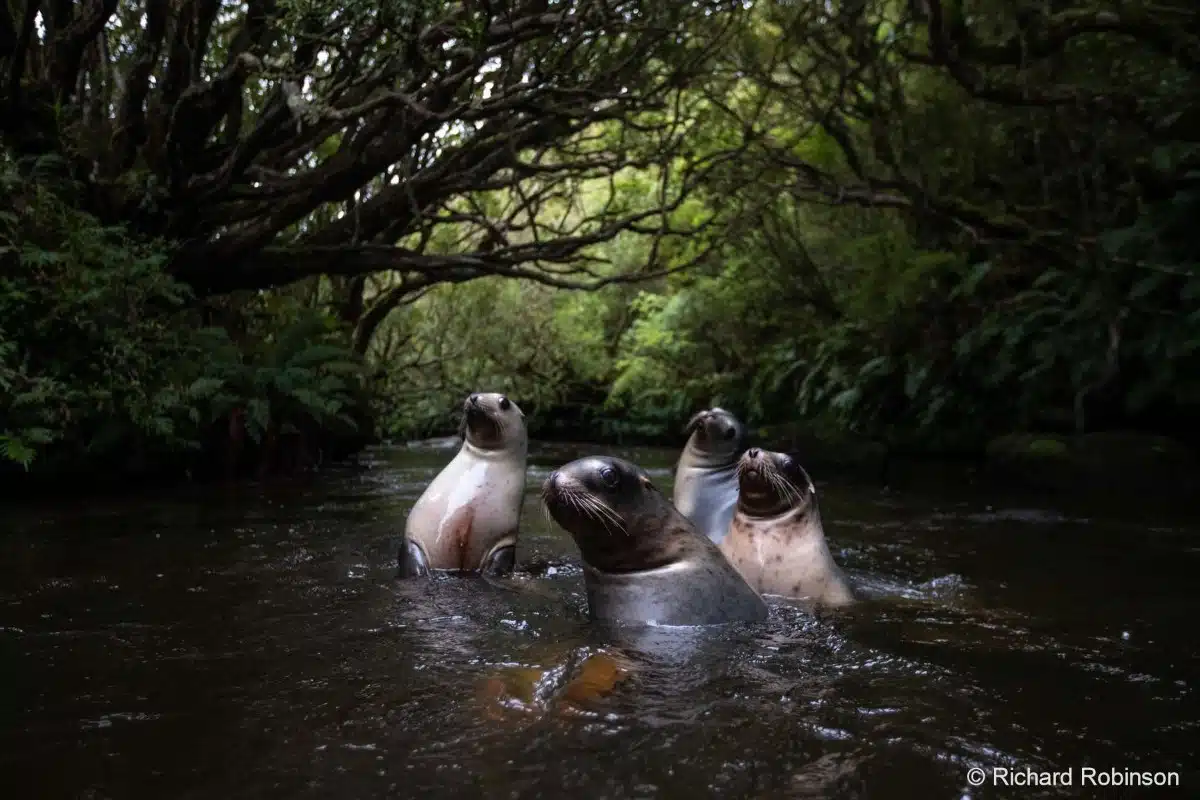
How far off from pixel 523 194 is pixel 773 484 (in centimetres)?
785

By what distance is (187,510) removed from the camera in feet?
26.0

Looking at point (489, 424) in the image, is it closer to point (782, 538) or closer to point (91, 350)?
point (782, 538)

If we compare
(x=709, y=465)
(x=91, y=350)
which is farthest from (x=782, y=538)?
(x=91, y=350)

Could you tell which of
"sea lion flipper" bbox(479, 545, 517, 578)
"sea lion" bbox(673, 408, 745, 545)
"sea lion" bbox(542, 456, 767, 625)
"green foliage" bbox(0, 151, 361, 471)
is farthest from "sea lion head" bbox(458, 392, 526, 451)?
"green foliage" bbox(0, 151, 361, 471)

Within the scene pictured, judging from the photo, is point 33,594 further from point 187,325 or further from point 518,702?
point 187,325

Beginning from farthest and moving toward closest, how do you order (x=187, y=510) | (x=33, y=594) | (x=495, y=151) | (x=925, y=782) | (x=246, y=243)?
(x=495, y=151) → (x=246, y=243) → (x=187, y=510) → (x=33, y=594) → (x=925, y=782)

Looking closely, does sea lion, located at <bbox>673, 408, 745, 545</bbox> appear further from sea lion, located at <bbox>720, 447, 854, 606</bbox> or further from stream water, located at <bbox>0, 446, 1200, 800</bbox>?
sea lion, located at <bbox>720, 447, 854, 606</bbox>

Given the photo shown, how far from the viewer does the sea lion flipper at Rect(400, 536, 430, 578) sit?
5051mm

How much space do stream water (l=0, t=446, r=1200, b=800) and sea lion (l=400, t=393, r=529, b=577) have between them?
257 mm

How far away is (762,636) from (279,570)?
2.95m

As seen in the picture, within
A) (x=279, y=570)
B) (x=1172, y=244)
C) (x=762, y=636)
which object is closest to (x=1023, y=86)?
(x=1172, y=244)

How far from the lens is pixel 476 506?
5277 mm

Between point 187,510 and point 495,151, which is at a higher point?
point 495,151

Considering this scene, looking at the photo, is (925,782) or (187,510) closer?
(925,782)
